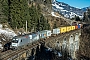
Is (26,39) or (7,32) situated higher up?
(7,32)

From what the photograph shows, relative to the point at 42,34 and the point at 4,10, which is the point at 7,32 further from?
the point at 42,34

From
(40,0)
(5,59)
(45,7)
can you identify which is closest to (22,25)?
(5,59)

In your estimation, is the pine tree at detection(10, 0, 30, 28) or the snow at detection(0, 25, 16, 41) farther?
the pine tree at detection(10, 0, 30, 28)

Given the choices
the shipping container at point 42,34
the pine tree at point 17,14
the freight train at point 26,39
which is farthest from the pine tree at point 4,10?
the freight train at point 26,39

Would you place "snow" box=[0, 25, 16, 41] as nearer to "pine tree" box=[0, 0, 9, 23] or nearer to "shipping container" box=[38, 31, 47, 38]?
"pine tree" box=[0, 0, 9, 23]

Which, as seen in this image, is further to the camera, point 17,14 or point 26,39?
point 17,14

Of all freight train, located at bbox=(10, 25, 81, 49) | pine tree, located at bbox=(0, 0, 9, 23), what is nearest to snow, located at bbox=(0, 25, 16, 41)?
pine tree, located at bbox=(0, 0, 9, 23)

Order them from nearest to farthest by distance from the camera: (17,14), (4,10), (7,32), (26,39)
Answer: (26,39) < (7,32) < (17,14) < (4,10)

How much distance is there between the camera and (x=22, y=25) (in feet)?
179

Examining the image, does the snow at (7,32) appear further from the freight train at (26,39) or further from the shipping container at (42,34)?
the shipping container at (42,34)

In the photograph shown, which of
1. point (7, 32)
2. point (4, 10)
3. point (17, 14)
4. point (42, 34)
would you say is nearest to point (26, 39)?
point (7, 32)

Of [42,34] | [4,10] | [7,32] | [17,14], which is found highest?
[4,10]

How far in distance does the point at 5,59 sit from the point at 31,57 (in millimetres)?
7040

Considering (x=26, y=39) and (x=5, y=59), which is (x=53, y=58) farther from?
(x=5, y=59)
